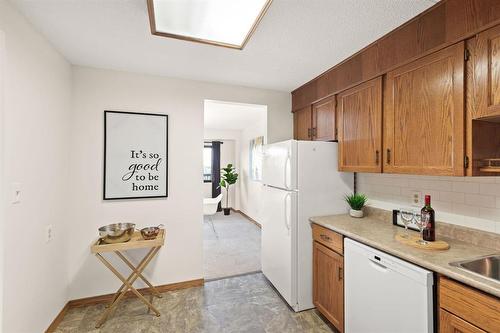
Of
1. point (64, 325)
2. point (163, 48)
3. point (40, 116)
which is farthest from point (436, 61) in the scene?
point (64, 325)

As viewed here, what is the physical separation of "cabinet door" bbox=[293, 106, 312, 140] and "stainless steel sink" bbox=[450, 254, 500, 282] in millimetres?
1892

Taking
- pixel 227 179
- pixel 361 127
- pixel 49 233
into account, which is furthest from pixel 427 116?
pixel 227 179

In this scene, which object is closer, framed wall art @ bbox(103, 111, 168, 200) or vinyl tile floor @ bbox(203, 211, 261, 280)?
framed wall art @ bbox(103, 111, 168, 200)

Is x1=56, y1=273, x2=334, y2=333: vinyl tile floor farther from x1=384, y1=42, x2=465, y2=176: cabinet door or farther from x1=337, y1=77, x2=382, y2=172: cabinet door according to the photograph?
x1=384, y1=42, x2=465, y2=176: cabinet door

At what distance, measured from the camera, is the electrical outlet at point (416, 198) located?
2.00 meters

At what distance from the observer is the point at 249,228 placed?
17.4ft

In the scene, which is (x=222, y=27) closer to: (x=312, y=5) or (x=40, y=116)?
(x=312, y=5)

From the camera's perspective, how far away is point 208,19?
1.56 meters

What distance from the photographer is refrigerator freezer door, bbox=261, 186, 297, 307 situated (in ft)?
7.52

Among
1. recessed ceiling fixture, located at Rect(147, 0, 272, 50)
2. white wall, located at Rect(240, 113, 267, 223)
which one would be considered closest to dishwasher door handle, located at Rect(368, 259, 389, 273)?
recessed ceiling fixture, located at Rect(147, 0, 272, 50)

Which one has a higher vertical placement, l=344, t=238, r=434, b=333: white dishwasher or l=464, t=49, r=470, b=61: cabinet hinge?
l=464, t=49, r=470, b=61: cabinet hinge

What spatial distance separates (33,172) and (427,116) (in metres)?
2.82

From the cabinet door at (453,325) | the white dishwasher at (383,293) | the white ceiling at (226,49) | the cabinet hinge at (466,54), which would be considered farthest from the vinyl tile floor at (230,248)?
the cabinet hinge at (466,54)

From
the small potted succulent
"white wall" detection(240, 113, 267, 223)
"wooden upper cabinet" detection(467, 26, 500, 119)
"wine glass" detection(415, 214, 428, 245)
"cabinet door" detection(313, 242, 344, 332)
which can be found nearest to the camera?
"wooden upper cabinet" detection(467, 26, 500, 119)
